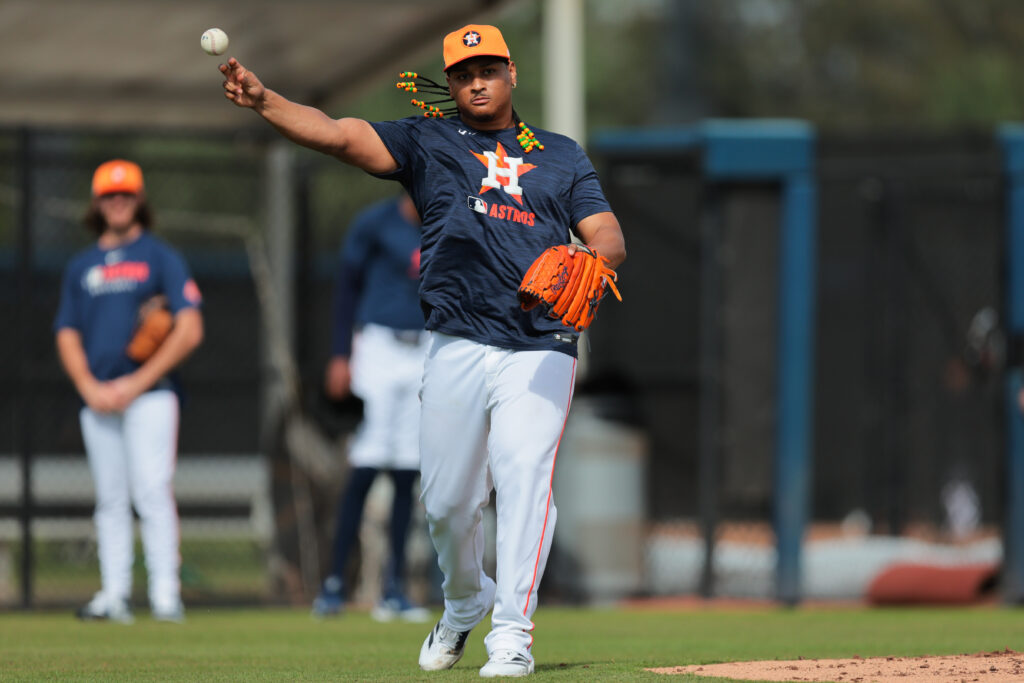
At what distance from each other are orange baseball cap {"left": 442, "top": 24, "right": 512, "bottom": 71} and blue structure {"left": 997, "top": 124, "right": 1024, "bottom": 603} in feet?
17.4

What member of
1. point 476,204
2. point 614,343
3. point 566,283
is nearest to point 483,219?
point 476,204

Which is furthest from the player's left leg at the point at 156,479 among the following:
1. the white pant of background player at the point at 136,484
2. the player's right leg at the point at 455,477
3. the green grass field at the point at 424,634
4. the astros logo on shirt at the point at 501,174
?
the astros logo on shirt at the point at 501,174

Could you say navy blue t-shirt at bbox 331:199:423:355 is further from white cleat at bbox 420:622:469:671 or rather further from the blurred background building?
white cleat at bbox 420:622:469:671

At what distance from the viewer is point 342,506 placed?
29.7 feet

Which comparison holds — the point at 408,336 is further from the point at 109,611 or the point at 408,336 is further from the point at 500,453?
the point at 500,453

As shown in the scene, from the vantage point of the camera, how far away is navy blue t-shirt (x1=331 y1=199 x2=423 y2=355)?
886 centimetres

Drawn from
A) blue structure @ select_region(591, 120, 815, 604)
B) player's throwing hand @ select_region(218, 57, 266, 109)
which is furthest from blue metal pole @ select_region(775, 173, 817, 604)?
player's throwing hand @ select_region(218, 57, 266, 109)

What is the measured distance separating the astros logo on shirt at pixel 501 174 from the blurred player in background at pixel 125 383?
332 cm

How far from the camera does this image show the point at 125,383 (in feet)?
27.2

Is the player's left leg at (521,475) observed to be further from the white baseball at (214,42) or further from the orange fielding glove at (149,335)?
the orange fielding glove at (149,335)

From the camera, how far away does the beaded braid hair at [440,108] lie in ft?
18.4

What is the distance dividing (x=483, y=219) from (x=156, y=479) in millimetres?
3460

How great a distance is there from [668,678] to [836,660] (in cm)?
106

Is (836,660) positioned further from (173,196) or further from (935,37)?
(935,37)
